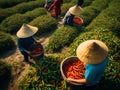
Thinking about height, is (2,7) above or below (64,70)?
below

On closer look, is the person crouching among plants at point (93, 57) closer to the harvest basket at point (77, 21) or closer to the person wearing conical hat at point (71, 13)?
the person wearing conical hat at point (71, 13)

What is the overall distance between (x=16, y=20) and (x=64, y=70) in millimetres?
5719

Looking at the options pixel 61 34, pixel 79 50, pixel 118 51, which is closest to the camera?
pixel 79 50

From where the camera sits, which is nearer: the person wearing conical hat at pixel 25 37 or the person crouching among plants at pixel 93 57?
the person crouching among plants at pixel 93 57

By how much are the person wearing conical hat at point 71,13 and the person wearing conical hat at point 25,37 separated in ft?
7.77

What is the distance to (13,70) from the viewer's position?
7074 mm

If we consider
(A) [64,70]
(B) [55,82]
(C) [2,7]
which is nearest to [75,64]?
(A) [64,70]

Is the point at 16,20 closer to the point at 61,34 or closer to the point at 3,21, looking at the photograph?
the point at 3,21

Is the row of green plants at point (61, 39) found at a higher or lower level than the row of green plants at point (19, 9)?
higher

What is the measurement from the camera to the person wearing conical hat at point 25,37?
643 cm

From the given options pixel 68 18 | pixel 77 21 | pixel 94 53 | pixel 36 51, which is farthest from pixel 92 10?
pixel 94 53

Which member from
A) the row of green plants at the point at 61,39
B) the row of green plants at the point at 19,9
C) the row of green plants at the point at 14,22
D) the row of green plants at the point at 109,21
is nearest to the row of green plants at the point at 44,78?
the row of green plants at the point at 61,39

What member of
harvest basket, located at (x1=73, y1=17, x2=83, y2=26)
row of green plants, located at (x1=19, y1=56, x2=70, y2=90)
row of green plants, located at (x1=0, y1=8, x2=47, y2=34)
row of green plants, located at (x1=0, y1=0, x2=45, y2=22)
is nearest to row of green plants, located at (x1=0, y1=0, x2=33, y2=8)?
row of green plants, located at (x1=0, y1=0, x2=45, y2=22)

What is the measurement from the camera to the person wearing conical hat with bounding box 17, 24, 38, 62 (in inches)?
253
